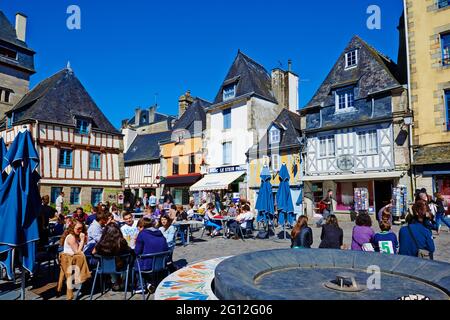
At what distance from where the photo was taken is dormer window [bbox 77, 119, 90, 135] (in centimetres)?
2077

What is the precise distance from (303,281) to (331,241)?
6.09 feet

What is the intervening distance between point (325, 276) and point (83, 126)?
66.9 feet

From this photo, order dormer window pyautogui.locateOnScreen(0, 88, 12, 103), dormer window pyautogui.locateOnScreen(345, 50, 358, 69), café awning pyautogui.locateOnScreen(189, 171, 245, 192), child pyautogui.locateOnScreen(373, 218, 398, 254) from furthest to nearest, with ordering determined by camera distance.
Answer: dormer window pyautogui.locateOnScreen(0, 88, 12, 103) < café awning pyautogui.locateOnScreen(189, 171, 245, 192) < dormer window pyautogui.locateOnScreen(345, 50, 358, 69) < child pyautogui.locateOnScreen(373, 218, 398, 254)

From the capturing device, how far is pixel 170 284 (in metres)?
3.91

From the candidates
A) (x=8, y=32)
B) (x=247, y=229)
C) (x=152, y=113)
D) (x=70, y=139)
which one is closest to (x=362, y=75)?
(x=247, y=229)

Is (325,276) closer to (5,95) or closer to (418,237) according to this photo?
(418,237)

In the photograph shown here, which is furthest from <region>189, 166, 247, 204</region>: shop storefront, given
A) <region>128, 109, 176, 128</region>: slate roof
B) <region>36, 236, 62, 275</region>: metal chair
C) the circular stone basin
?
the circular stone basin

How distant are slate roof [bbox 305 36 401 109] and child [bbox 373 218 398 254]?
38.8ft

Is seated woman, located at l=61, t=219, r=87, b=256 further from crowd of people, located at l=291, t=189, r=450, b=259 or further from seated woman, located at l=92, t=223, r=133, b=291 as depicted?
crowd of people, located at l=291, t=189, r=450, b=259

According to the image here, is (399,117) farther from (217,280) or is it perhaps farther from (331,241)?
(217,280)

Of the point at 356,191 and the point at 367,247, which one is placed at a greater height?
the point at 356,191

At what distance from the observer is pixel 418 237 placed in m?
4.53

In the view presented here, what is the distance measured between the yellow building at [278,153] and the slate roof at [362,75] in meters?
2.20

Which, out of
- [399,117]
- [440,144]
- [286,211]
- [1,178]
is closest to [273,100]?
[399,117]
